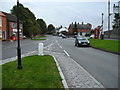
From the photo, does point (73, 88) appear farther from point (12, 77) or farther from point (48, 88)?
point (12, 77)

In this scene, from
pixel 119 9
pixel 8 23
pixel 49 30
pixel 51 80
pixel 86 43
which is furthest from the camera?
pixel 49 30

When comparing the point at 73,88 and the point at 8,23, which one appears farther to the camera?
the point at 8,23

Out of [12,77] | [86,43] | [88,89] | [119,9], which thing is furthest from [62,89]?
[119,9]

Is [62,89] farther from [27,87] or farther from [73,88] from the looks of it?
[27,87]

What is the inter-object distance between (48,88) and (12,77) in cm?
180

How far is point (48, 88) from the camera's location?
4.73m

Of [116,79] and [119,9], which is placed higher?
[119,9]

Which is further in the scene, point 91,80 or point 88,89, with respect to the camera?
point 91,80

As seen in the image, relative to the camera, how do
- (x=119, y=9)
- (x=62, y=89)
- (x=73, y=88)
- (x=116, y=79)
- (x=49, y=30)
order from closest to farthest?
1. (x=62, y=89)
2. (x=73, y=88)
3. (x=116, y=79)
4. (x=119, y=9)
5. (x=49, y=30)

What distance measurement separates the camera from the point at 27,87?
4770 mm

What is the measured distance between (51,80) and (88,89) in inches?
52.2

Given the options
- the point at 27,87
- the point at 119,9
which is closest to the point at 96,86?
the point at 27,87

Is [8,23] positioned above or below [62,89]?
above

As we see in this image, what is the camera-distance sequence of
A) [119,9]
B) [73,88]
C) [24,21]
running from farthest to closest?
[24,21], [119,9], [73,88]
